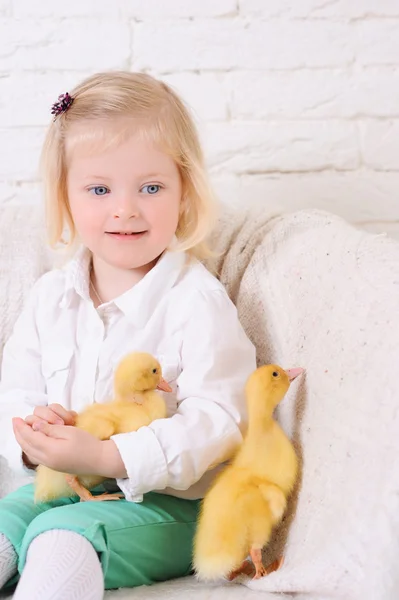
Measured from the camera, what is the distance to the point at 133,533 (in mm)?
1131

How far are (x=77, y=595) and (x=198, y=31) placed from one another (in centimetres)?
113

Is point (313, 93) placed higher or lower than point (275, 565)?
higher

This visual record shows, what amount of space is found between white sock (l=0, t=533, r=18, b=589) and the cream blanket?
1.06ft

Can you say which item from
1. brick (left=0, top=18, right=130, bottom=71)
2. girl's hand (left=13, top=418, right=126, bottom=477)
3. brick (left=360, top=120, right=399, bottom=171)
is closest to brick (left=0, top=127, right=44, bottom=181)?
brick (left=0, top=18, right=130, bottom=71)

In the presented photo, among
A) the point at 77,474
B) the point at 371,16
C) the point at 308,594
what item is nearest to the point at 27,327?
the point at 77,474

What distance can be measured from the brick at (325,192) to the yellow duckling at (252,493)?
25.6 inches

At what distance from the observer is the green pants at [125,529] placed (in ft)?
3.54

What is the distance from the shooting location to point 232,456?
119 cm

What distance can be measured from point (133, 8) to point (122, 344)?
74 centimetres

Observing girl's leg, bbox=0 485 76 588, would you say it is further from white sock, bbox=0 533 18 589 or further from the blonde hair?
the blonde hair

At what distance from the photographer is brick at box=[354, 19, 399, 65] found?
1.70m

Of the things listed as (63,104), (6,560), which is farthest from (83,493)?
(63,104)

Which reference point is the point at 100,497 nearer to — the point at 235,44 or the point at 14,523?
the point at 14,523

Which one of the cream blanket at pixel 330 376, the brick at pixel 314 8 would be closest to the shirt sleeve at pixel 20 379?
the cream blanket at pixel 330 376
